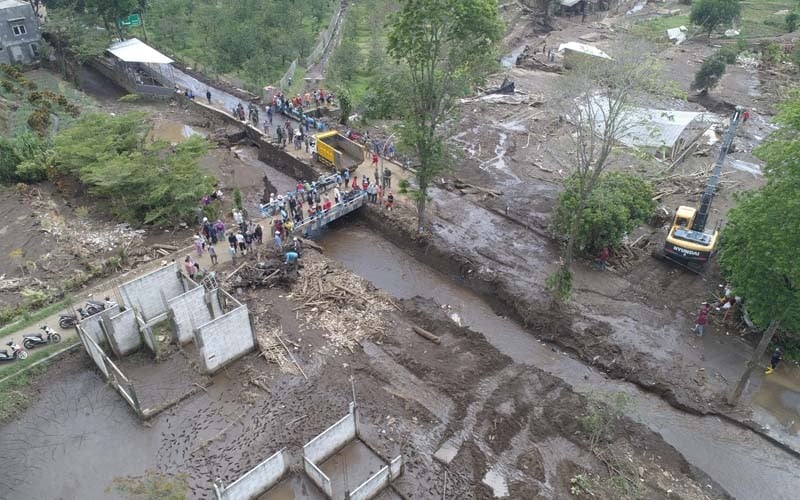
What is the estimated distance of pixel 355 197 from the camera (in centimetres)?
3088

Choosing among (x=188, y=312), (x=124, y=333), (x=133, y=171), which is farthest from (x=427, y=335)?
(x=133, y=171)

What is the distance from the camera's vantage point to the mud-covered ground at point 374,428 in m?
17.9

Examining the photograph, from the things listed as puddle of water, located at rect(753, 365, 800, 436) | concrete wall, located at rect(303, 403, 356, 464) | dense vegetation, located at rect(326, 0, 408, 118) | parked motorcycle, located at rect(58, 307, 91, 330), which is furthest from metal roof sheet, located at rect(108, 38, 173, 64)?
puddle of water, located at rect(753, 365, 800, 436)

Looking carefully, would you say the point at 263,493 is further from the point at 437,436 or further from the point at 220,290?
the point at 220,290

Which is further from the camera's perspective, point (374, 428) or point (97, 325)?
point (97, 325)

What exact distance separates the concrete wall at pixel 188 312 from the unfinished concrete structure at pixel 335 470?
22.7 feet

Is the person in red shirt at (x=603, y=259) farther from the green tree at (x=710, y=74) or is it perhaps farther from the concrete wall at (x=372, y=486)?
the green tree at (x=710, y=74)

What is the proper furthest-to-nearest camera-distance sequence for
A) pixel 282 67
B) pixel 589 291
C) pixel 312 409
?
pixel 282 67 < pixel 589 291 < pixel 312 409

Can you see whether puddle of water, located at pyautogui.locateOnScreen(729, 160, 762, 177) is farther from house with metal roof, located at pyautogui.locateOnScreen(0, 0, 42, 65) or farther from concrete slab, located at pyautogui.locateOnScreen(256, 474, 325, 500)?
house with metal roof, located at pyautogui.locateOnScreen(0, 0, 42, 65)

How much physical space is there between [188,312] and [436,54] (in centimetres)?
1561

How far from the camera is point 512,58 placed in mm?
63781

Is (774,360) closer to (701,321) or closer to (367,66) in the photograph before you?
(701,321)

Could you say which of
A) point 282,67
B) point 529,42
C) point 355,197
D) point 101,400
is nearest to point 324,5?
point 282,67

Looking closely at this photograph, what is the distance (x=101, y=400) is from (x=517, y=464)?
1521cm
